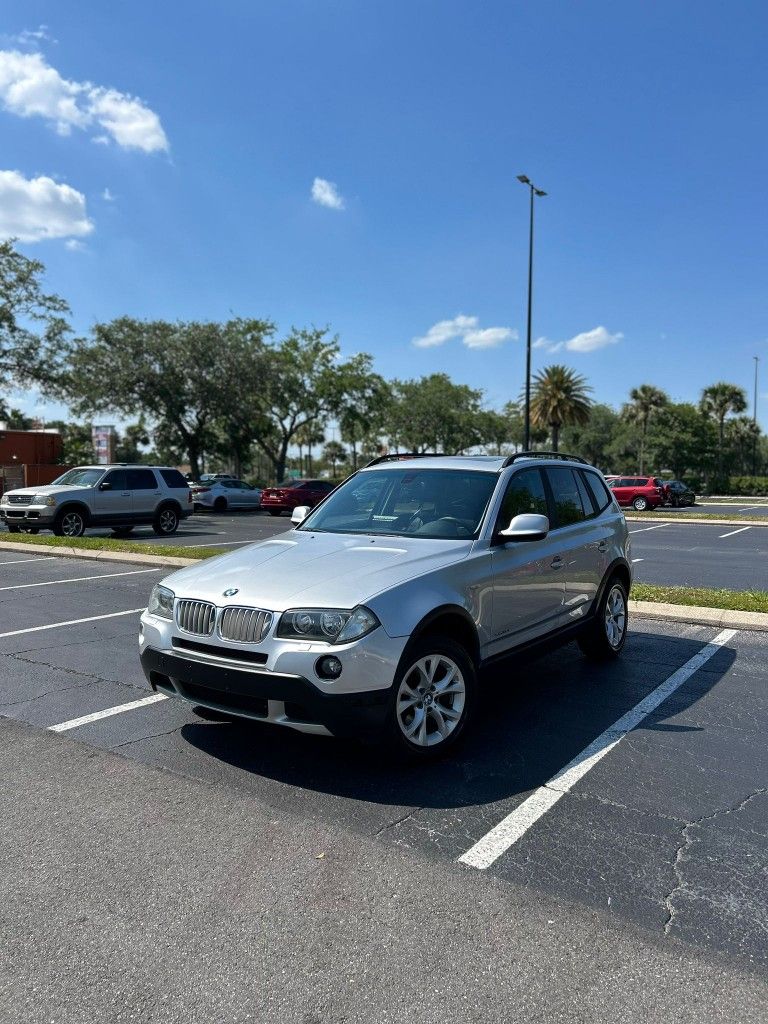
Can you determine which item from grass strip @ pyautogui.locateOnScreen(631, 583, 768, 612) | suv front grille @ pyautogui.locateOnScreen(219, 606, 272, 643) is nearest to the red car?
grass strip @ pyautogui.locateOnScreen(631, 583, 768, 612)

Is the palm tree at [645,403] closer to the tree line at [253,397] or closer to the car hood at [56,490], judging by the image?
the tree line at [253,397]

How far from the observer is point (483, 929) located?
9.16ft

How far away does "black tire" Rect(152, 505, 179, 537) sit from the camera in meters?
20.2

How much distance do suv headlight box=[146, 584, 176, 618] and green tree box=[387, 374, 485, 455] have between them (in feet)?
188

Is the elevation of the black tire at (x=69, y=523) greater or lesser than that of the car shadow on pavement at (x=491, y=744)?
greater

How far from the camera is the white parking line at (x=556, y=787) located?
335 centimetres

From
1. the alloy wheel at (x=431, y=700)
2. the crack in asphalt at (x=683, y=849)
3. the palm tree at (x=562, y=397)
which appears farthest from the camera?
the palm tree at (x=562, y=397)

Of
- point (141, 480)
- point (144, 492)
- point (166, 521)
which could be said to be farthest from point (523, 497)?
point (166, 521)

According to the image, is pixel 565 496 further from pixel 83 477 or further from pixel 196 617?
pixel 83 477

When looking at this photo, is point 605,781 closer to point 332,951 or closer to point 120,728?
Answer: point 332,951

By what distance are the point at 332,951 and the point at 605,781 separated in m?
1.94

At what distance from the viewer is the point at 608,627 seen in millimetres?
6570

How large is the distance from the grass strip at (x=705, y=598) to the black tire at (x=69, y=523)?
1340 cm

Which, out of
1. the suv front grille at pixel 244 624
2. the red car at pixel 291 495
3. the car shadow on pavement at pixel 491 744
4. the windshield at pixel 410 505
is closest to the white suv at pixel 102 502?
the red car at pixel 291 495
